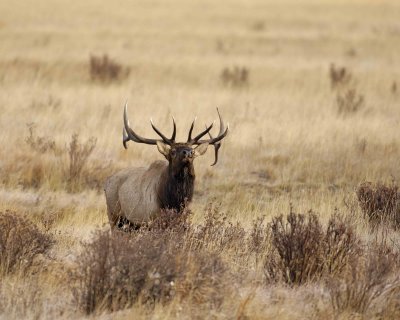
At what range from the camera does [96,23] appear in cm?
3350

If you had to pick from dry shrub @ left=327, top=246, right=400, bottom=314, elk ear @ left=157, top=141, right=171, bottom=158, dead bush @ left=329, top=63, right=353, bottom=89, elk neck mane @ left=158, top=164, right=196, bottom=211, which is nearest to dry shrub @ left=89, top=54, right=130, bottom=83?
dead bush @ left=329, top=63, right=353, bottom=89

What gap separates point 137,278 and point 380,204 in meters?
3.85

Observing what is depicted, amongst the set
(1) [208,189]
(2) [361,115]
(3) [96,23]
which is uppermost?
(3) [96,23]

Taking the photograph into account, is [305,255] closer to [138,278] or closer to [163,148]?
[138,278]

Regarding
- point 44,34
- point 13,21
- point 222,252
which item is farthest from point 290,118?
point 13,21

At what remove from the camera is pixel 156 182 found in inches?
332

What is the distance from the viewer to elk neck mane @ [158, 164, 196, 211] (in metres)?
7.91

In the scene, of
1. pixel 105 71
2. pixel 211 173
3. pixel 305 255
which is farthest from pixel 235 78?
pixel 305 255

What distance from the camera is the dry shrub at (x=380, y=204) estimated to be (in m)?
8.92

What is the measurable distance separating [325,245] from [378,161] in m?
6.00

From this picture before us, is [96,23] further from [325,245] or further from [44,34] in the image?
[325,245]

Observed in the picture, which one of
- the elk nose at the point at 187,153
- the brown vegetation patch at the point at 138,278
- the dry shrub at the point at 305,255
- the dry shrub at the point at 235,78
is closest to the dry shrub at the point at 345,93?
the dry shrub at the point at 235,78

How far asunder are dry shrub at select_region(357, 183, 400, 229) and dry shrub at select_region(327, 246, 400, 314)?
239cm

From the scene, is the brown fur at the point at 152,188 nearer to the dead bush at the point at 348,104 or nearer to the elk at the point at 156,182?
the elk at the point at 156,182
